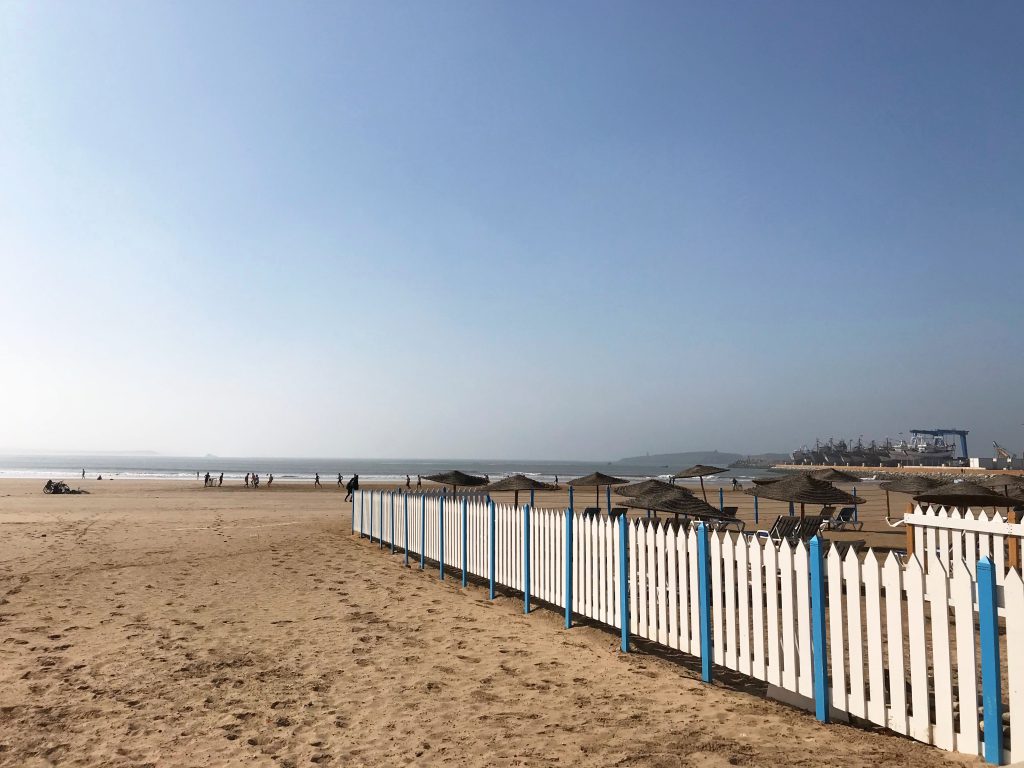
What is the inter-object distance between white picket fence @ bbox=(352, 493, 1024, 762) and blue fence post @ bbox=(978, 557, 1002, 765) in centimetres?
4

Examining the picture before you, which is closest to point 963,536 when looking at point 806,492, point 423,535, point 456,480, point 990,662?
point 806,492

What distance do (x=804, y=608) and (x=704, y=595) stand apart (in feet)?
3.51

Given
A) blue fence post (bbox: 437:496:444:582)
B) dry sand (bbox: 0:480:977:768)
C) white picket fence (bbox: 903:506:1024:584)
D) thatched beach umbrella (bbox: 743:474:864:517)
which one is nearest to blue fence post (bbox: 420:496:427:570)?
blue fence post (bbox: 437:496:444:582)

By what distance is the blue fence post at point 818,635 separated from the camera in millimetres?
4699

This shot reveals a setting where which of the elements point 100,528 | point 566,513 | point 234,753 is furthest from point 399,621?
point 100,528

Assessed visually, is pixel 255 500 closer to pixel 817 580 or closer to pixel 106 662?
pixel 106 662

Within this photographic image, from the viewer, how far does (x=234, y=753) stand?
453 cm

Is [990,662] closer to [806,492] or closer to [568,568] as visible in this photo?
[568,568]

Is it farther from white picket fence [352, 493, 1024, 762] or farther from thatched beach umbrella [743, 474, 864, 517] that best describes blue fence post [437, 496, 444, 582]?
thatched beach umbrella [743, 474, 864, 517]

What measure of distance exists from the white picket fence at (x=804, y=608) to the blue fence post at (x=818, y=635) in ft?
0.17

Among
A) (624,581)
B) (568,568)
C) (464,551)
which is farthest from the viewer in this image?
(464,551)

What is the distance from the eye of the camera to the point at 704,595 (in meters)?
5.75

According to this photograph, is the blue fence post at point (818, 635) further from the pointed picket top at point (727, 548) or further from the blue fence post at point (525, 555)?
the blue fence post at point (525, 555)

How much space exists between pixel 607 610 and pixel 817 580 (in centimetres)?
293
